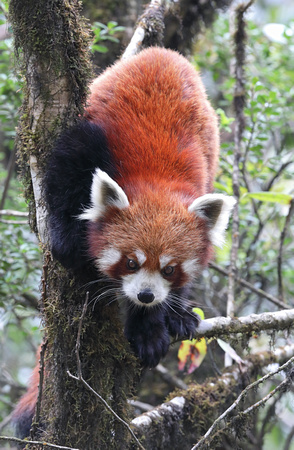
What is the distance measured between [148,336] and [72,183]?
4.11 feet

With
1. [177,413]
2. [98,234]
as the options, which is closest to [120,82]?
[98,234]

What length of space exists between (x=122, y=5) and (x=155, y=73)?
3302mm

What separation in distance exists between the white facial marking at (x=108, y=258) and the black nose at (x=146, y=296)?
273mm

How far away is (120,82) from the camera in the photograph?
3.51 meters

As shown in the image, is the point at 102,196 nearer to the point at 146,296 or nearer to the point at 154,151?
the point at 154,151

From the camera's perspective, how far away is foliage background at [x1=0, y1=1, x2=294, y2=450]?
16.0 ft

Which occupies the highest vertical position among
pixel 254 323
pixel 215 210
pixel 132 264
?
pixel 215 210

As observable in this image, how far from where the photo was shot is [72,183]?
10.0ft

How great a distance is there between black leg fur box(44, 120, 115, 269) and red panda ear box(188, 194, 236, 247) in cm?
63

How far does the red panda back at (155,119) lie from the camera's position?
313 cm

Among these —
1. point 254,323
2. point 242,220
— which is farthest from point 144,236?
point 242,220

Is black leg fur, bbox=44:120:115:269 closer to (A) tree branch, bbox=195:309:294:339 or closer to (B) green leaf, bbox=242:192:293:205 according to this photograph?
(A) tree branch, bbox=195:309:294:339

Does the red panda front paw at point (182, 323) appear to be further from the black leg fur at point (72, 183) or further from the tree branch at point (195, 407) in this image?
the black leg fur at point (72, 183)

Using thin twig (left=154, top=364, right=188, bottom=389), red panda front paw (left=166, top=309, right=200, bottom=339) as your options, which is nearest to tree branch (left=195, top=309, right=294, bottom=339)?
red panda front paw (left=166, top=309, right=200, bottom=339)
